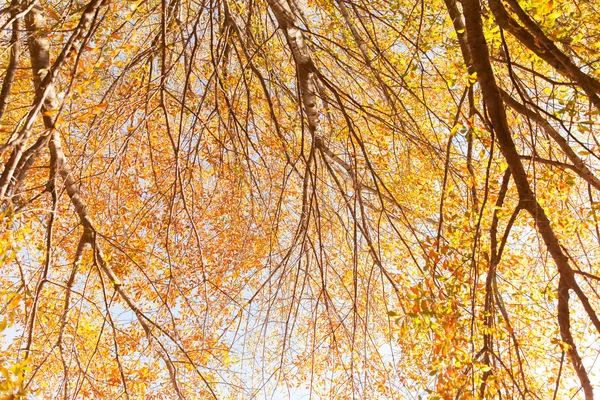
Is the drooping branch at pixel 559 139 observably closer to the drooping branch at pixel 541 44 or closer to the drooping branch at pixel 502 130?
the drooping branch at pixel 502 130

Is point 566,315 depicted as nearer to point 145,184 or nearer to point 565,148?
point 565,148

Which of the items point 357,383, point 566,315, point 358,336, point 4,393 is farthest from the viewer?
point 358,336

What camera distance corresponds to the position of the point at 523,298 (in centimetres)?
310

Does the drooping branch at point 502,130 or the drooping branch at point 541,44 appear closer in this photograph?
the drooping branch at point 541,44

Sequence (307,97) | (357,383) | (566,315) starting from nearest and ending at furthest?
(566,315)
(357,383)
(307,97)

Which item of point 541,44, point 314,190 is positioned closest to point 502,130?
point 541,44

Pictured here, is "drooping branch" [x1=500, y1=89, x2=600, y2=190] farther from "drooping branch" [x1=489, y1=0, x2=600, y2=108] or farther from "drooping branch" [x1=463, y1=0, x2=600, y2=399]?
"drooping branch" [x1=489, y1=0, x2=600, y2=108]

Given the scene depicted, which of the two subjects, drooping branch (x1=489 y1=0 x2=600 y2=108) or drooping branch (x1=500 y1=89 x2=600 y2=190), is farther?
drooping branch (x1=500 y1=89 x2=600 y2=190)

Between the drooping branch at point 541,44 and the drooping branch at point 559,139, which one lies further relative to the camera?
the drooping branch at point 559,139

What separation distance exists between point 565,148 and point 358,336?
4373 millimetres

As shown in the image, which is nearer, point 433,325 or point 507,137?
point 433,325

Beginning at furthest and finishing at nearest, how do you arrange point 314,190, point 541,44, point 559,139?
point 314,190, point 559,139, point 541,44

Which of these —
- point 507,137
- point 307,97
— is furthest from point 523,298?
point 307,97

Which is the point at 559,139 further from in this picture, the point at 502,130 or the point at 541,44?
the point at 541,44
